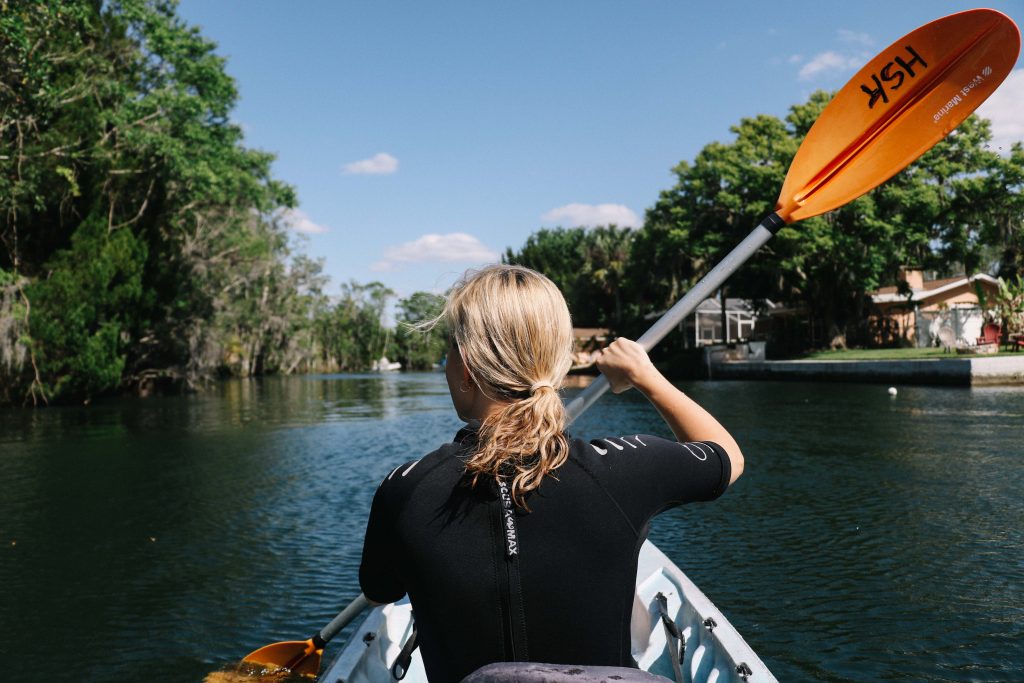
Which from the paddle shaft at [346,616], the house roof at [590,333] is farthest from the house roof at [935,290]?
the paddle shaft at [346,616]

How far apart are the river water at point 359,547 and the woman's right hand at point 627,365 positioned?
14.1 feet

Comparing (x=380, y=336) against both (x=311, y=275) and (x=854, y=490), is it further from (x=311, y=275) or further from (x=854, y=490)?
(x=854, y=490)

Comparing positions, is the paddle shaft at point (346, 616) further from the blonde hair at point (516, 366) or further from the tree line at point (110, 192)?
the tree line at point (110, 192)

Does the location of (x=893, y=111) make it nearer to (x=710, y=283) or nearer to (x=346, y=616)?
(x=710, y=283)

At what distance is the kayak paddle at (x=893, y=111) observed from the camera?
119 inches

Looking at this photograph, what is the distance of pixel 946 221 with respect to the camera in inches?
1487

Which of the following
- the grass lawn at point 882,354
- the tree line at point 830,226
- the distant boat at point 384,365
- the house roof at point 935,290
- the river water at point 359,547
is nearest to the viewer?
the river water at point 359,547

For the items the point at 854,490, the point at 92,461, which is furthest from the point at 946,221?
the point at 92,461

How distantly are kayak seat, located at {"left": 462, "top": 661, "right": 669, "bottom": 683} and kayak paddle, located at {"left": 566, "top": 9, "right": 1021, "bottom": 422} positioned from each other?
1.47 meters

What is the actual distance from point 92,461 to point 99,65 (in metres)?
15.9

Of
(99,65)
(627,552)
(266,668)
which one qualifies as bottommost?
(266,668)

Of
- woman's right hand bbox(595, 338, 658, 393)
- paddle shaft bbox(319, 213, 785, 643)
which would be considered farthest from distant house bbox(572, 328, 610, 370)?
woman's right hand bbox(595, 338, 658, 393)

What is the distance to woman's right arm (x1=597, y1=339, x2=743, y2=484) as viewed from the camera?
191cm

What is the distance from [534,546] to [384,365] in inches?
3883
